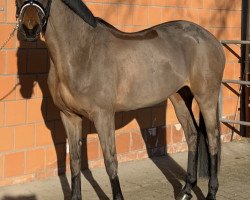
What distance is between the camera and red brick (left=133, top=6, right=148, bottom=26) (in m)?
5.52

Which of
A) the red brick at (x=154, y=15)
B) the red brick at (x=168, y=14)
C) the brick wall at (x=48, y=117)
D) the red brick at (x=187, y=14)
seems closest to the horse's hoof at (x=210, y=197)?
the brick wall at (x=48, y=117)

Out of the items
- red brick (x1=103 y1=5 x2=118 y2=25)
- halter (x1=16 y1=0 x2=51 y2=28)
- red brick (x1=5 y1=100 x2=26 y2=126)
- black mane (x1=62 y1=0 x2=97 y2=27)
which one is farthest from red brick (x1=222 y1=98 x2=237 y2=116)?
halter (x1=16 y1=0 x2=51 y2=28)

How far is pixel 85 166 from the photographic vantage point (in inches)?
205

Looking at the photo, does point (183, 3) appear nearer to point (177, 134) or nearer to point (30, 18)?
point (177, 134)

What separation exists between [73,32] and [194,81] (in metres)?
1.31

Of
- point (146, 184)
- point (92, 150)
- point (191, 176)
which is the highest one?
point (92, 150)

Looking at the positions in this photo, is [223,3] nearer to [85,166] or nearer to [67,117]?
[85,166]

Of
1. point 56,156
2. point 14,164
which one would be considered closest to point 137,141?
point 56,156

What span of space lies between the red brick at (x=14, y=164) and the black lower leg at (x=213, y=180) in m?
1.83

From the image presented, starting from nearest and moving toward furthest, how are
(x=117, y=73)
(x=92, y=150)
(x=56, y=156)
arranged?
(x=117, y=73) < (x=56, y=156) < (x=92, y=150)

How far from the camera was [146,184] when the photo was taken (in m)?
4.81

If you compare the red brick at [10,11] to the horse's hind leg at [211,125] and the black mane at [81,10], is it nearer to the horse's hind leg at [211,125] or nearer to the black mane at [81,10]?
the black mane at [81,10]

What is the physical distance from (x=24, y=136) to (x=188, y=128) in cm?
161

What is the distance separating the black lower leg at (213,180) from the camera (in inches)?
168
